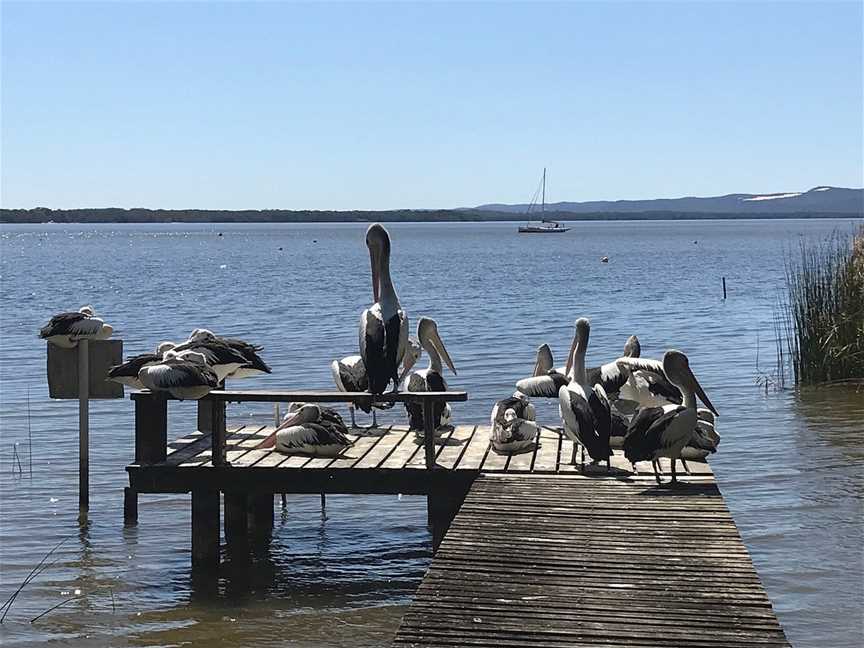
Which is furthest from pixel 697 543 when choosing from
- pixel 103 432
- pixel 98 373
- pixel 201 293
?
pixel 201 293

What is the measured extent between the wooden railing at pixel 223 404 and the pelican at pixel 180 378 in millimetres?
83

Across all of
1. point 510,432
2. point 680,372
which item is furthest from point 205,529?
point 680,372

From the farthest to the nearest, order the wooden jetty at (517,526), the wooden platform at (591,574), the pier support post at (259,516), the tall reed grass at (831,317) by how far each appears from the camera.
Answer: the tall reed grass at (831,317)
the pier support post at (259,516)
the wooden jetty at (517,526)
the wooden platform at (591,574)

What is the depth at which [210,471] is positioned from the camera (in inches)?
365

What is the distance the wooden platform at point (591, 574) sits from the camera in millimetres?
6016

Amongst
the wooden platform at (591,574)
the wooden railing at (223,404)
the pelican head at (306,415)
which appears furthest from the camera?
the pelican head at (306,415)

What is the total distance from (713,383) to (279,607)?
12446 millimetres

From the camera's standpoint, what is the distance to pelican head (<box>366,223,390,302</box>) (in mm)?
9547

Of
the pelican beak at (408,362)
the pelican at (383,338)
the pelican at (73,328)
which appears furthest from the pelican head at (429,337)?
the pelican at (73,328)

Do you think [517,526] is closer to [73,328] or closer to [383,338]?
[383,338]

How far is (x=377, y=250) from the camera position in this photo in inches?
380

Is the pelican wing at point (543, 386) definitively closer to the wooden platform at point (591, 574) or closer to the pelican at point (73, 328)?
the wooden platform at point (591, 574)

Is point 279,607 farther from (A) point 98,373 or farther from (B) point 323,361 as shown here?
(B) point 323,361

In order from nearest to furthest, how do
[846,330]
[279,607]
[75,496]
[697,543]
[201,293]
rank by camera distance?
1. [697,543]
2. [279,607]
3. [75,496]
4. [846,330]
5. [201,293]
